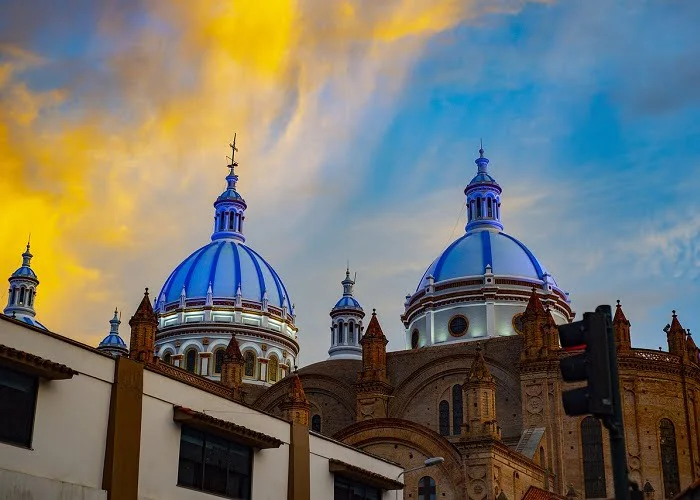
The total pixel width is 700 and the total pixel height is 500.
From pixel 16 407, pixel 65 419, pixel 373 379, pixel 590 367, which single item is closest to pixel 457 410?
pixel 373 379

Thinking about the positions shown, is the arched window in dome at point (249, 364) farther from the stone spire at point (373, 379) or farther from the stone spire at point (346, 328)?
the stone spire at point (373, 379)

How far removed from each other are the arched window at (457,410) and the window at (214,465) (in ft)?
95.8

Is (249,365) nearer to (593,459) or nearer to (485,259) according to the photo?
(485,259)

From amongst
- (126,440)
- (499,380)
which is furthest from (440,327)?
(126,440)

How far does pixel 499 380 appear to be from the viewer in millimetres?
53969

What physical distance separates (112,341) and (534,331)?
154ft

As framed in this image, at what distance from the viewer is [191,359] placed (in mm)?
76688

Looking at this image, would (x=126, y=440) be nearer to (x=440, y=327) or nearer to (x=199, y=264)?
(x=440, y=327)

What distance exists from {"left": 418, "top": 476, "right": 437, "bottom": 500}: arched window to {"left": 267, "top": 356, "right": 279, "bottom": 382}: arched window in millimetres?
34979

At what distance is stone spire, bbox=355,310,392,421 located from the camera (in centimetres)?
5512

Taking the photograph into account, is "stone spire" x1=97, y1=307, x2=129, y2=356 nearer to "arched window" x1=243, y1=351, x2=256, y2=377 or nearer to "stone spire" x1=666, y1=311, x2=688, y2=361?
"arched window" x1=243, y1=351, x2=256, y2=377

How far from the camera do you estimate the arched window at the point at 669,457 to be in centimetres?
4953

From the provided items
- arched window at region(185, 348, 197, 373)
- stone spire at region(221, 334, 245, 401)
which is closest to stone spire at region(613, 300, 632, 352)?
stone spire at region(221, 334, 245, 401)

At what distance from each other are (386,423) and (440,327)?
19.3m
